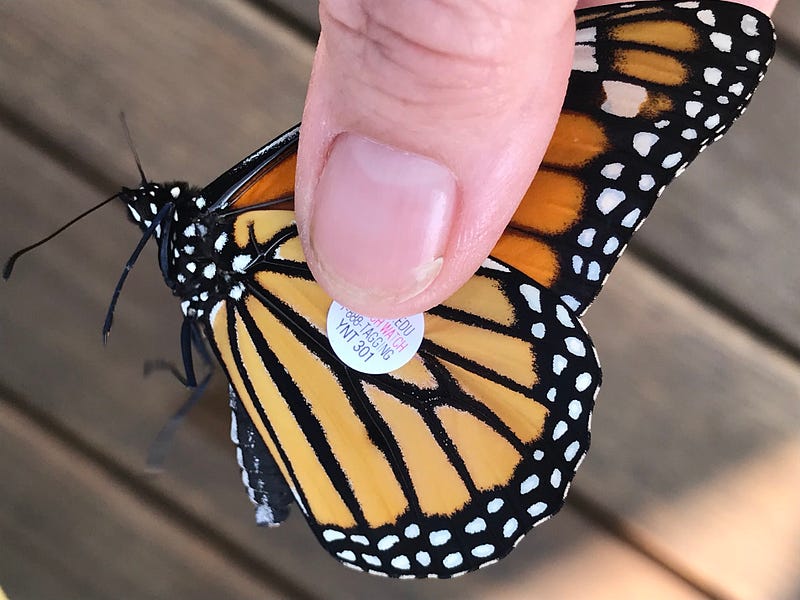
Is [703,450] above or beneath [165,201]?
beneath

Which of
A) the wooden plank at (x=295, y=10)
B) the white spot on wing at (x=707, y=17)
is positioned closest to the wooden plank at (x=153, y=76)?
the wooden plank at (x=295, y=10)

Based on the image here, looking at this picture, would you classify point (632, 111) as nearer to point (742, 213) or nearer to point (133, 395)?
point (742, 213)

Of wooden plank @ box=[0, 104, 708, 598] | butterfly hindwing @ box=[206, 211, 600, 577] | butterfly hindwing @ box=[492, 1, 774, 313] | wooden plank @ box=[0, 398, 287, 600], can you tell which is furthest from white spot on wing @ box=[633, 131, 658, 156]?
wooden plank @ box=[0, 398, 287, 600]

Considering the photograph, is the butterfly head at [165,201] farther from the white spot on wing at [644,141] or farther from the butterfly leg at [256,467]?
the white spot on wing at [644,141]

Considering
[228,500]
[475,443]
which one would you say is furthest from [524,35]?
[228,500]

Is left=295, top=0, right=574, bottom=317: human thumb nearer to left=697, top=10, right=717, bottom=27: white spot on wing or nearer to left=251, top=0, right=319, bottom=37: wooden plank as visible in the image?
left=697, top=10, right=717, bottom=27: white spot on wing

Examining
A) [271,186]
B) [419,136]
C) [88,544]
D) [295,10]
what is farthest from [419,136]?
[88,544]

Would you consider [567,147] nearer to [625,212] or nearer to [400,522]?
[625,212]
